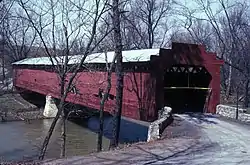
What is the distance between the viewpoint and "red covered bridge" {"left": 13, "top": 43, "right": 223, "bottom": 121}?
16.6 metres

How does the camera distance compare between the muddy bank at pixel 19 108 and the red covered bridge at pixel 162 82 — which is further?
the muddy bank at pixel 19 108

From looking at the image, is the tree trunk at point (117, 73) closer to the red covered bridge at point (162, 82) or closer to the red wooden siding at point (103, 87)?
the red covered bridge at point (162, 82)

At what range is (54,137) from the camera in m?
24.9

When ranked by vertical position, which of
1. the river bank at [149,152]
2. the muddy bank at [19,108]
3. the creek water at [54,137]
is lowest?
the creek water at [54,137]

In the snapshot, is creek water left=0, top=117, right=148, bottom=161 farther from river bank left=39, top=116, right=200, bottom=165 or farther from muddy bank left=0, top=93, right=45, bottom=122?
river bank left=39, top=116, right=200, bottom=165

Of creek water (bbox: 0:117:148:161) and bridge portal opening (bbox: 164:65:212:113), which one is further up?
bridge portal opening (bbox: 164:65:212:113)

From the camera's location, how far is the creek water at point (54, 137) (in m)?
20.2

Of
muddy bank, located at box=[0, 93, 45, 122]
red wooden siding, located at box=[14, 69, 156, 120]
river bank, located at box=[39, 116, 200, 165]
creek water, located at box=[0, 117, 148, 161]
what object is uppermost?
red wooden siding, located at box=[14, 69, 156, 120]

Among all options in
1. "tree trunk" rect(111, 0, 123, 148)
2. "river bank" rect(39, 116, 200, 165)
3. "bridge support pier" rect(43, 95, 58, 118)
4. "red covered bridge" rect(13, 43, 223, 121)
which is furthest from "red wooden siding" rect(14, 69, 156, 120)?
"river bank" rect(39, 116, 200, 165)

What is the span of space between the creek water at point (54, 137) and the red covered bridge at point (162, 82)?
2.70m

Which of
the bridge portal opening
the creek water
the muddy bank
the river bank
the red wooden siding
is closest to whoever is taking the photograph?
the river bank

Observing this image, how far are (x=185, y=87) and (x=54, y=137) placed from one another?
33.1 ft

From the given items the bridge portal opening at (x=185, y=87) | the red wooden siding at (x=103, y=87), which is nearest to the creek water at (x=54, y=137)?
the red wooden siding at (x=103, y=87)

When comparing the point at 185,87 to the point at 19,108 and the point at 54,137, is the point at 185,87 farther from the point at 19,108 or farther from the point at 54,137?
the point at 19,108
